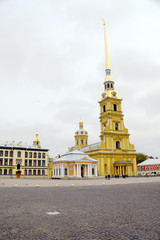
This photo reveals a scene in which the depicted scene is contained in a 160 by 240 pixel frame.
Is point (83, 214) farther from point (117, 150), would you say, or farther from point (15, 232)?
point (117, 150)

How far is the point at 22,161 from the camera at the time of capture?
238ft

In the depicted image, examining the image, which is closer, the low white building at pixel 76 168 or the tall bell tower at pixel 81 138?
the low white building at pixel 76 168

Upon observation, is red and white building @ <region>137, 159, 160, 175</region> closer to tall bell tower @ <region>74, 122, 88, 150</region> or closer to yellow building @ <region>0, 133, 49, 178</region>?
tall bell tower @ <region>74, 122, 88, 150</region>

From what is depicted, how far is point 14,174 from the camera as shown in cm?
7031

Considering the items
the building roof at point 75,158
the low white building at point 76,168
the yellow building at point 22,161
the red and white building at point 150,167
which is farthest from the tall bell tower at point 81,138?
the low white building at point 76,168

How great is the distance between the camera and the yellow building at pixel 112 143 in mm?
66438

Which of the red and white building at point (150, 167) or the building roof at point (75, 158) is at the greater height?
the building roof at point (75, 158)

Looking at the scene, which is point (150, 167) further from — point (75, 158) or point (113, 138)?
point (75, 158)

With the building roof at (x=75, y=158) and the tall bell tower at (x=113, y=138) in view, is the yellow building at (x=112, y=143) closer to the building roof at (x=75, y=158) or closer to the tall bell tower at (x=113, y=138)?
the tall bell tower at (x=113, y=138)

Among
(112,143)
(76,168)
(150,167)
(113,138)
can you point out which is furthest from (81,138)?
(76,168)

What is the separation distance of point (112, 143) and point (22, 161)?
3102 centimetres

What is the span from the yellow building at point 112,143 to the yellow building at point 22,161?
1786cm

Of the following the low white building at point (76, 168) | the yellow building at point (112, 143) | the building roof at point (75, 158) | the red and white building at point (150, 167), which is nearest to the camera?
the low white building at point (76, 168)

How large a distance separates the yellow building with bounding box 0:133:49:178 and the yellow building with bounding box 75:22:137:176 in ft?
58.6
